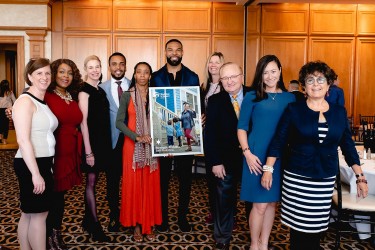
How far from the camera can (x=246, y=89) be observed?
2965mm

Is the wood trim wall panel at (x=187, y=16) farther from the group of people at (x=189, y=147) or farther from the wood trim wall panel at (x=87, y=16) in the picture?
the group of people at (x=189, y=147)

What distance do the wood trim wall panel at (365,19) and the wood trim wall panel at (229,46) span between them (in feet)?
8.98

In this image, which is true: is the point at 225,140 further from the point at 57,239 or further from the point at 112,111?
the point at 57,239

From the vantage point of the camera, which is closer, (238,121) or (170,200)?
(238,121)

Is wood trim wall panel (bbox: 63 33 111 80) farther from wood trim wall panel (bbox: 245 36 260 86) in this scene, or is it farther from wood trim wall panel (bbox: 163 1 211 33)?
wood trim wall panel (bbox: 245 36 260 86)

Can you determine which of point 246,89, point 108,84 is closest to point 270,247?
point 246,89

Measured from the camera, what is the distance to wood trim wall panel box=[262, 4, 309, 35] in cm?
789

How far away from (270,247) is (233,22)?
583 cm

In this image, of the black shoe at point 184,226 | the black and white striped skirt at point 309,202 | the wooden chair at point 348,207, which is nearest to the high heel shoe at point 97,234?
Result: the black shoe at point 184,226

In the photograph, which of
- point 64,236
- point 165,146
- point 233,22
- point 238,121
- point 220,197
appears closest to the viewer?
point 238,121

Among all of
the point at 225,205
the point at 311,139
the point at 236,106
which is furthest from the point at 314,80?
the point at 225,205

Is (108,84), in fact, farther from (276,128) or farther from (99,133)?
(276,128)

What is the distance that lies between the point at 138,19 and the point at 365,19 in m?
5.13

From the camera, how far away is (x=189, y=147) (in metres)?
3.09
